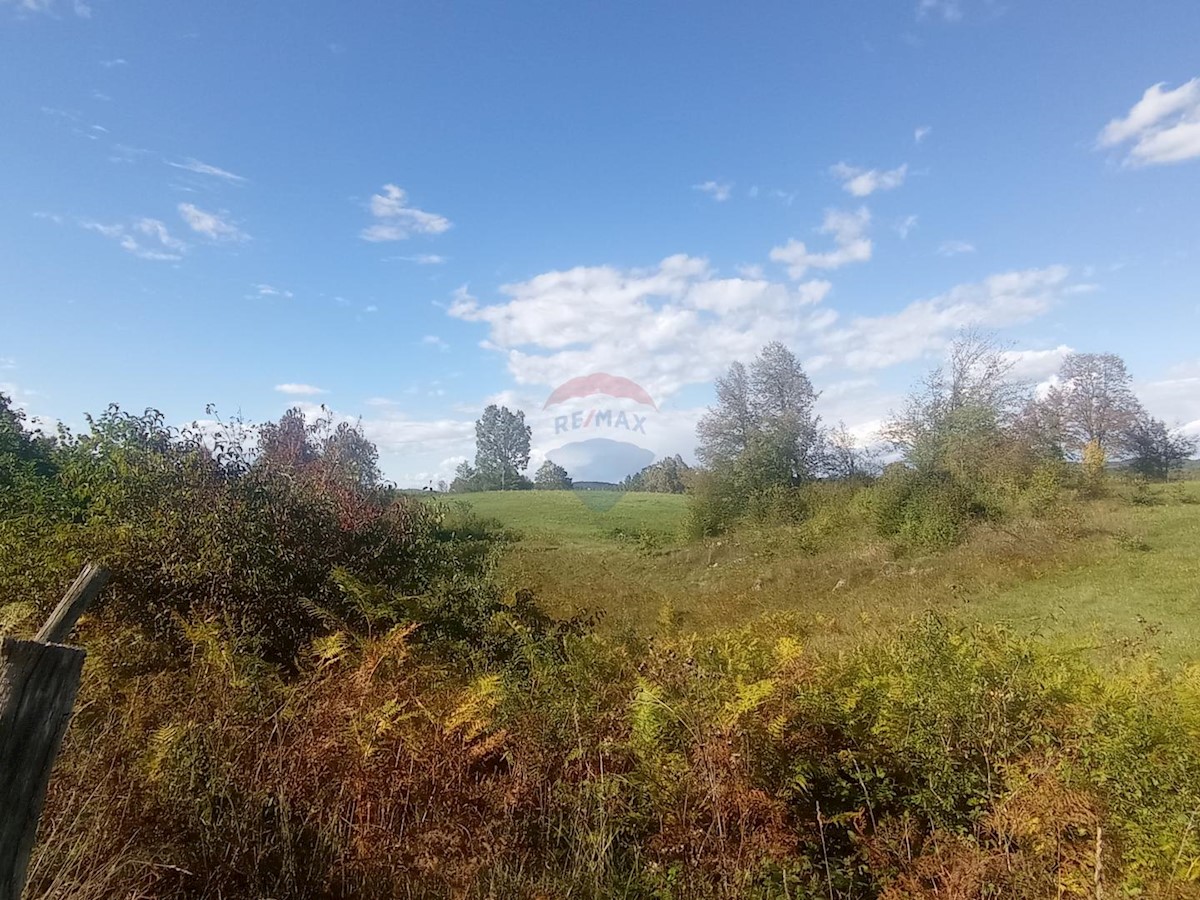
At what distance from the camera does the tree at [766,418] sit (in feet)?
101

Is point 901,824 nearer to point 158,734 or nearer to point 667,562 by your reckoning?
point 158,734

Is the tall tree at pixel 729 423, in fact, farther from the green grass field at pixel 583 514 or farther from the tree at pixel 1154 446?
the tree at pixel 1154 446

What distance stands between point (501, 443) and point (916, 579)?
61.3 metres

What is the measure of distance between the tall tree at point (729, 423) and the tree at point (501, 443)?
135 feet

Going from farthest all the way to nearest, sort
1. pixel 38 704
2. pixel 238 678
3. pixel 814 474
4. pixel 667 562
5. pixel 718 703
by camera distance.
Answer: pixel 814 474 → pixel 667 562 → pixel 238 678 → pixel 718 703 → pixel 38 704

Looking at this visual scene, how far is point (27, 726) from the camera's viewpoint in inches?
61.2

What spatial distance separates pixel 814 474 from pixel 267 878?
30.3 m

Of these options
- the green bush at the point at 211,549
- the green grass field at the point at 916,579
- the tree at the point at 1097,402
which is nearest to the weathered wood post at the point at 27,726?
the green bush at the point at 211,549

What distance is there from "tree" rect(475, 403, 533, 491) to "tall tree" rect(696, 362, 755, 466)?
41283mm

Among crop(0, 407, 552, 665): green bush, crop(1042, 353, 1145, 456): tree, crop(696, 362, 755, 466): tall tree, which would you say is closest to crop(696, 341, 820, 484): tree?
crop(696, 362, 755, 466): tall tree

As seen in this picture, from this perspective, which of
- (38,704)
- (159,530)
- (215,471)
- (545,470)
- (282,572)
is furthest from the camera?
(545,470)

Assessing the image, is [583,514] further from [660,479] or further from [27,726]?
[27,726]

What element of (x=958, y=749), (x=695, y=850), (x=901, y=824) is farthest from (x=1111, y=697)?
(x=695, y=850)

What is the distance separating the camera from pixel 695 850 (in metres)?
3.37
